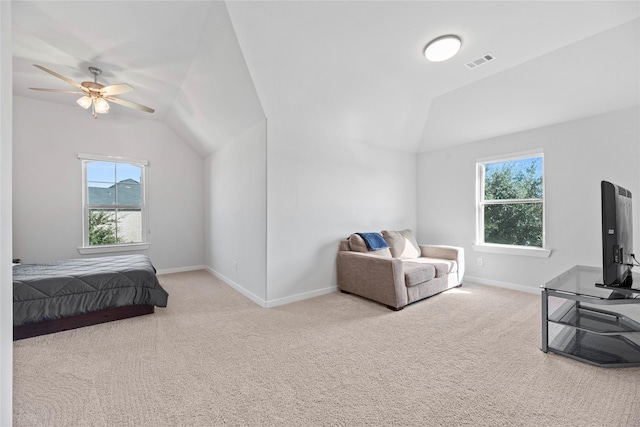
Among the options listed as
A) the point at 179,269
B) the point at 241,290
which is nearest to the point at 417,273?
the point at 241,290

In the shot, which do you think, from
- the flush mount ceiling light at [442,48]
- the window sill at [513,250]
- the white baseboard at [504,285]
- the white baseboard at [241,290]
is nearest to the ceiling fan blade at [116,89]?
the white baseboard at [241,290]

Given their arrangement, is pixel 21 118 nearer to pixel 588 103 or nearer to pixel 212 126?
pixel 212 126

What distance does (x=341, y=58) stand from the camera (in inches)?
114

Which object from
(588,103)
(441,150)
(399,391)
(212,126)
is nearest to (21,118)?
(212,126)

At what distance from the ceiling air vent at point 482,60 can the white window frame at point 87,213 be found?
520 centimetres

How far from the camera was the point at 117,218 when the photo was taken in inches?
186

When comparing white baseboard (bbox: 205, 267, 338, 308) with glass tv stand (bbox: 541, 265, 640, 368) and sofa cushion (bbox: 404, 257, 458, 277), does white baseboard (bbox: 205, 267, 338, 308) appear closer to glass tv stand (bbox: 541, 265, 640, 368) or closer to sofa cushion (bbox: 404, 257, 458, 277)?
sofa cushion (bbox: 404, 257, 458, 277)

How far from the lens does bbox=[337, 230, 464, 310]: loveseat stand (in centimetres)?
319

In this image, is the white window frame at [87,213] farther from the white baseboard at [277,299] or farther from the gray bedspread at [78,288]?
the white baseboard at [277,299]

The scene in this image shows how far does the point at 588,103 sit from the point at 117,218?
22.9 ft

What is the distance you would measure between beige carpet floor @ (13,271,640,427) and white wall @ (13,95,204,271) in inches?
93.5

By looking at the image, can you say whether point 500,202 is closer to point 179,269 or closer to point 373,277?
point 373,277
